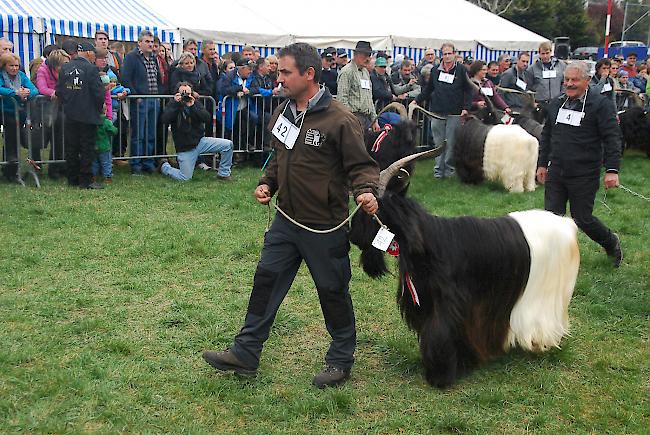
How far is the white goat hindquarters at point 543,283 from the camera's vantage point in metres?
4.89

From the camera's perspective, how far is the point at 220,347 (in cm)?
508

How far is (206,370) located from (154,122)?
7294 millimetres

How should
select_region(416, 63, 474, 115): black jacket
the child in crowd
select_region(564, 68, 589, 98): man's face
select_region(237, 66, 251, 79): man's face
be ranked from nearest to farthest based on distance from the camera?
1. select_region(564, 68, 589, 98): man's face
2. the child in crowd
3. select_region(416, 63, 474, 115): black jacket
4. select_region(237, 66, 251, 79): man's face

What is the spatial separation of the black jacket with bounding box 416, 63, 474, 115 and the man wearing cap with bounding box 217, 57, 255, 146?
124 inches

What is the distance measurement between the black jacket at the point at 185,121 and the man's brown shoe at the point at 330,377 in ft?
22.2

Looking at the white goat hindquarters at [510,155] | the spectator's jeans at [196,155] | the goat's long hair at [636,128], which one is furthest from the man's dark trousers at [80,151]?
the goat's long hair at [636,128]

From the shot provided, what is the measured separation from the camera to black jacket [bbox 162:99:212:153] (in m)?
10.5

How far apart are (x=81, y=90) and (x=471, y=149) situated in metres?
5.84

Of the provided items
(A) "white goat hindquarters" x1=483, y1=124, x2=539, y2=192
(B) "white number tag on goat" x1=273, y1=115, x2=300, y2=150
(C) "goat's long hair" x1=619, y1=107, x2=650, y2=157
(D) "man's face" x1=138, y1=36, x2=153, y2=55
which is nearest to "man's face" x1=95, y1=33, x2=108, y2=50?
(D) "man's face" x1=138, y1=36, x2=153, y2=55

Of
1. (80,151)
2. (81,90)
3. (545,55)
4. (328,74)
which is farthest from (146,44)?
(545,55)

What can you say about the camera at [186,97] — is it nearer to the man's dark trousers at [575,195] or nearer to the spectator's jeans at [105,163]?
the spectator's jeans at [105,163]

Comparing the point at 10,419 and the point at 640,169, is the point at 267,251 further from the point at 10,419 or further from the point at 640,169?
the point at 640,169

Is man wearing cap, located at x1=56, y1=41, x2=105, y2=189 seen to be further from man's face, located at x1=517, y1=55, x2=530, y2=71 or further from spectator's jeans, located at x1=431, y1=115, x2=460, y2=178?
man's face, located at x1=517, y1=55, x2=530, y2=71

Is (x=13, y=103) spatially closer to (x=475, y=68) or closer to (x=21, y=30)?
(x=21, y=30)
